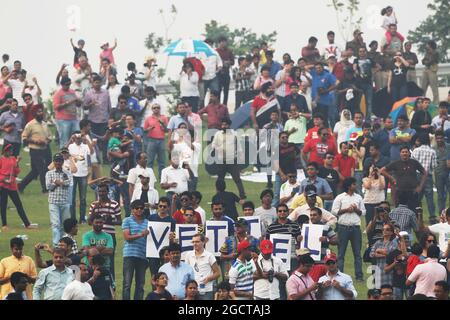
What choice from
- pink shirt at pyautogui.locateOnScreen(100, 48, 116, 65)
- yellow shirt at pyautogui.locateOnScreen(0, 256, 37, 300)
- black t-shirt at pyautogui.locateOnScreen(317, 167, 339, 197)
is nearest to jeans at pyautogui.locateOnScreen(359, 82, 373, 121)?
pink shirt at pyautogui.locateOnScreen(100, 48, 116, 65)

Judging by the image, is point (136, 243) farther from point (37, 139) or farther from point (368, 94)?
point (368, 94)

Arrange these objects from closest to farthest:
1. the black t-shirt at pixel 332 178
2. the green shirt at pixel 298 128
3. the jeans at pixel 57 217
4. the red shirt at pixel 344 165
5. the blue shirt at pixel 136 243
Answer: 1. the blue shirt at pixel 136 243
2. the jeans at pixel 57 217
3. the black t-shirt at pixel 332 178
4. the red shirt at pixel 344 165
5. the green shirt at pixel 298 128

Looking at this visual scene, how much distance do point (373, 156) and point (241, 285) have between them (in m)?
8.44

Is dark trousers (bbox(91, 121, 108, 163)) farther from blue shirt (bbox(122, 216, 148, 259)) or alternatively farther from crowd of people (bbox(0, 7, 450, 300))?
blue shirt (bbox(122, 216, 148, 259))

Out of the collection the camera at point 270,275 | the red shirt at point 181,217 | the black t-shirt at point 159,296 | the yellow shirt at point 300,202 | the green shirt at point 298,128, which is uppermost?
the green shirt at point 298,128

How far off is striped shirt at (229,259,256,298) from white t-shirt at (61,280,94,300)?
7.96 ft

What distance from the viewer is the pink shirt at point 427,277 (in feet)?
94.2

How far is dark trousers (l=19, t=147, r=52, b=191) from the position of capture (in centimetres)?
3953

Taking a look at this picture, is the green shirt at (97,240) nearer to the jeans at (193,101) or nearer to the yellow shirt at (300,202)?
the yellow shirt at (300,202)

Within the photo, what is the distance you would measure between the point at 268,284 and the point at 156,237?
2.29 meters

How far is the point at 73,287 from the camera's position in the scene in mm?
27516

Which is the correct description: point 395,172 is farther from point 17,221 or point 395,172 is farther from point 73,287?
point 73,287

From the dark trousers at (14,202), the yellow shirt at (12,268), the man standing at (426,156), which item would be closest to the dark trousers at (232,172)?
the man standing at (426,156)
